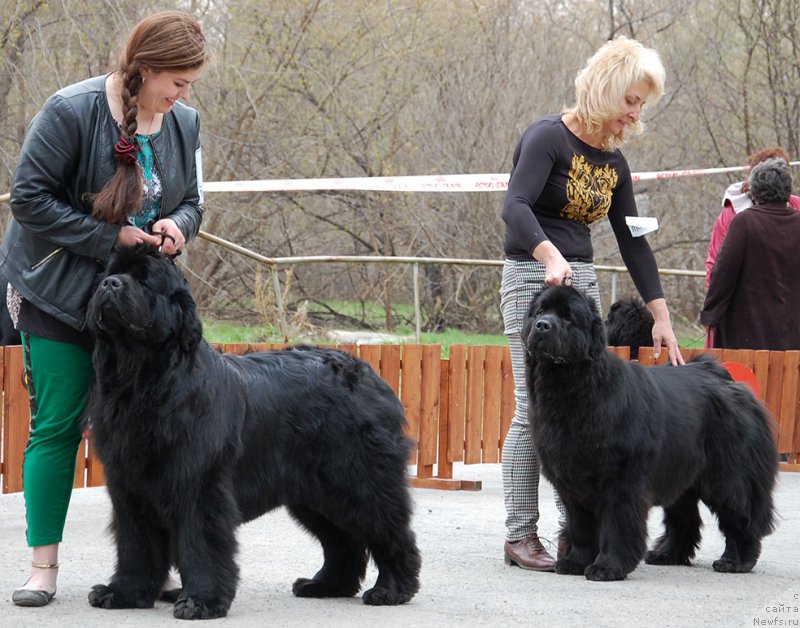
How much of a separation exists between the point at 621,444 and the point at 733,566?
3.19 ft

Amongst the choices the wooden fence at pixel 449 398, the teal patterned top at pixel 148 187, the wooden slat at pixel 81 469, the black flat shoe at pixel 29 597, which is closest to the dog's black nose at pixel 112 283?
the teal patterned top at pixel 148 187

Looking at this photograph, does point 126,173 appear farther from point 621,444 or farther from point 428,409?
point 428,409

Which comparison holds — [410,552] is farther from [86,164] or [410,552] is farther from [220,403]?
[86,164]

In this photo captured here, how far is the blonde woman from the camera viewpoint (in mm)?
5066

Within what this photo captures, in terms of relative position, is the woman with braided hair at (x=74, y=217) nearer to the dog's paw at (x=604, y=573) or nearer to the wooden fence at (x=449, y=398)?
the dog's paw at (x=604, y=573)

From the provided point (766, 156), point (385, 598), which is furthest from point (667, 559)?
point (766, 156)

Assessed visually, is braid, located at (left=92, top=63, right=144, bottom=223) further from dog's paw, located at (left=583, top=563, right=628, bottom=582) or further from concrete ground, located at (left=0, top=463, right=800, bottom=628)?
dog's paw, located at (left=583, top=563, right=628, bottom=582)

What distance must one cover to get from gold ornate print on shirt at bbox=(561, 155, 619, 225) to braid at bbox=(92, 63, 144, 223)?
2.15 meters

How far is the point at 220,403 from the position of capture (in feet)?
12.8

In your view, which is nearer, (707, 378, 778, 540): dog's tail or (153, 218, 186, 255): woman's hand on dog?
(153, 218, 186, 255): woman's hand on dog

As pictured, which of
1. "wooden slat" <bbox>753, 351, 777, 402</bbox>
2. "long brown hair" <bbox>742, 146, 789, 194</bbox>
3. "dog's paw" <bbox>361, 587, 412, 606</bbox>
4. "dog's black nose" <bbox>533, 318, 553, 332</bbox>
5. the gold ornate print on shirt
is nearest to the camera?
"dog's paw" <bbox>361, 587, 412, 606</bbox>

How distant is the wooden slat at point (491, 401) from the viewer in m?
7.96

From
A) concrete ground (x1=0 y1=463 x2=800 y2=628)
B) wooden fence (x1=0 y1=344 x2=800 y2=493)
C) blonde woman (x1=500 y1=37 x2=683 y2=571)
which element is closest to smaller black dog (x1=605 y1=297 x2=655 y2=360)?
wooden fence (x1=0 y1=344 x2=800 y2=493)

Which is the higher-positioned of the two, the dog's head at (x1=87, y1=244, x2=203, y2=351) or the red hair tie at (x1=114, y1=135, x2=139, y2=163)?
the red hair tie at (x1=114, y1=135, x2=139, y2=163)
